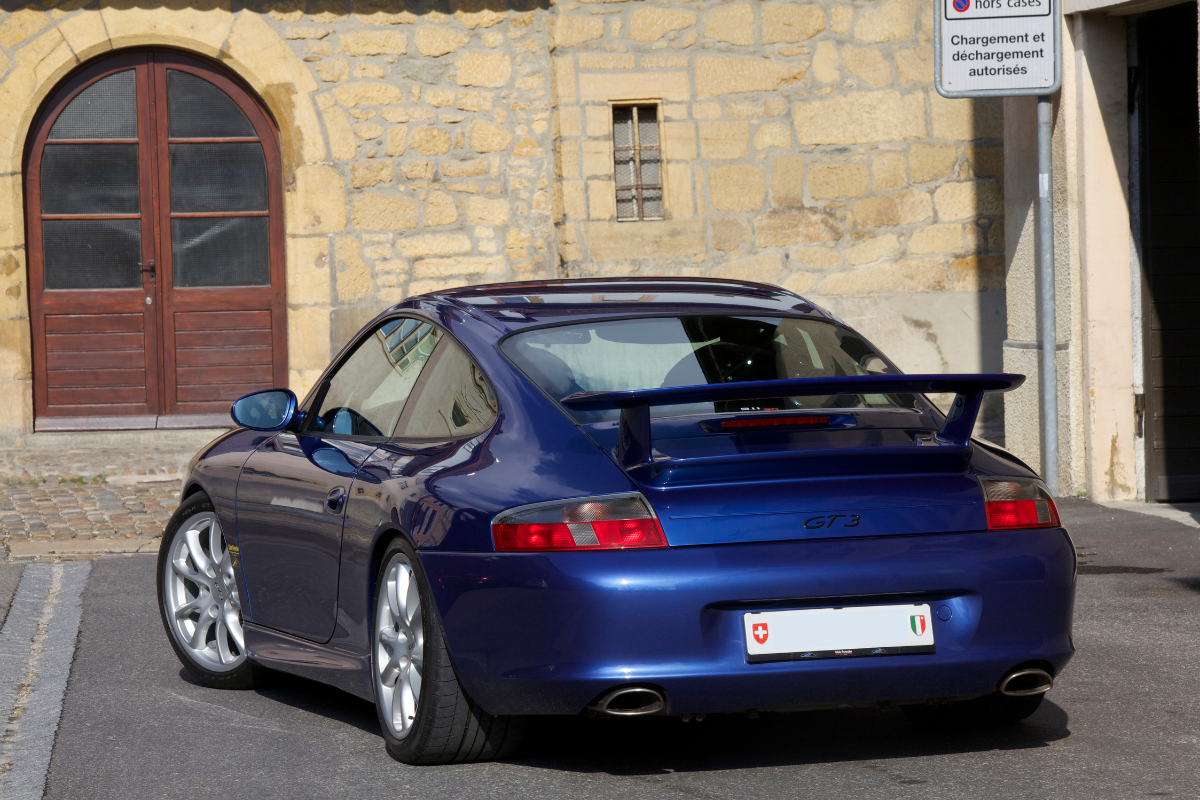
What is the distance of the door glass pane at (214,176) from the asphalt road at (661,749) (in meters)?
7.42

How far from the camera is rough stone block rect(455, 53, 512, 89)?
12625 millimetres

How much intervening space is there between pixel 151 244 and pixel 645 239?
392 cm

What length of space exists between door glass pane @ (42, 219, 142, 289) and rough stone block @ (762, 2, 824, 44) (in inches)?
203

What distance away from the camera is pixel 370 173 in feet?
41.0

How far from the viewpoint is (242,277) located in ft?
42.1

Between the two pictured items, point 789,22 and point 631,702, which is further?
point 789,22

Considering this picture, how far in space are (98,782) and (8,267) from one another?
898 centimetres

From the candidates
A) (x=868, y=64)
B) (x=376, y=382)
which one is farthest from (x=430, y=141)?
(x=376, y=382)

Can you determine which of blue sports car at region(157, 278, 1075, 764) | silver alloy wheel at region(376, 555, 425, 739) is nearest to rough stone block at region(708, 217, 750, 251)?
blue sports car at region(157, 278, 1075, 764)

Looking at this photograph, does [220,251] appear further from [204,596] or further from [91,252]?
[204,596]

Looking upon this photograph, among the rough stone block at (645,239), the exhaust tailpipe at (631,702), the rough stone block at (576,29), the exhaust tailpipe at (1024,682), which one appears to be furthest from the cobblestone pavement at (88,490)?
the exhaust tailpipe at (1024,682)

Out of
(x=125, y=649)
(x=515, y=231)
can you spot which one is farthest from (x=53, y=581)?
(x=515, y=231)

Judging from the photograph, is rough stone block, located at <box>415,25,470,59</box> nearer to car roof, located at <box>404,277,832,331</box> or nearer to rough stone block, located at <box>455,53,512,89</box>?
rough stone block, located at <box>455,53,512,89</box>

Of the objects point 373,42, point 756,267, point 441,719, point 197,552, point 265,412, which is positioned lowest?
point 441,719
